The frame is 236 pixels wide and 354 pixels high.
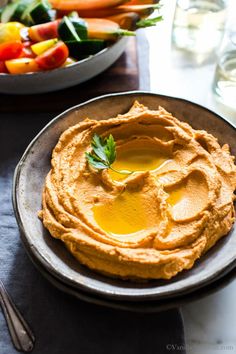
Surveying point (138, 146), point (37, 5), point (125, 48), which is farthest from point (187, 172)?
point (37, 5)

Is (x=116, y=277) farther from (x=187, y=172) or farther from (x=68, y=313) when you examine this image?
(x=187, y=172)

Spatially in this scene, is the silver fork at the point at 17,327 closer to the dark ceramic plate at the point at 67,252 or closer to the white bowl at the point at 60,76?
the dark ceramic plate at the point at 67,252

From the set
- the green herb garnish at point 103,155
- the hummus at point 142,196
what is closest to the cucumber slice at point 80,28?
the hummus at point 142,196

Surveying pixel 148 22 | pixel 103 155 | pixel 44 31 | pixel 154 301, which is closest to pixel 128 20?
pixel 148 22

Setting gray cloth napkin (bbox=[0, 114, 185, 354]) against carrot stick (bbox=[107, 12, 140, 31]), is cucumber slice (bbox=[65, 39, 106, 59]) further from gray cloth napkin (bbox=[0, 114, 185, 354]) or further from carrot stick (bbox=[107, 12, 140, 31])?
gray cloth napkin (bbox=[0, 114, 185, 354])

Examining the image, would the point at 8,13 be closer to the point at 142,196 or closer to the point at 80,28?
the point at 80,28
